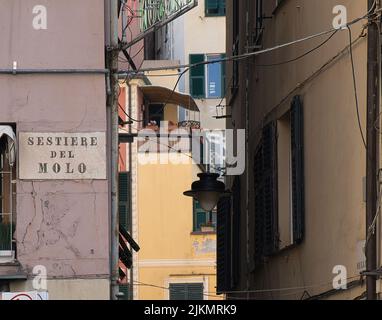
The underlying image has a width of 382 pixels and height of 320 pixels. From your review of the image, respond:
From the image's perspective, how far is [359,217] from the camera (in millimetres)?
10281

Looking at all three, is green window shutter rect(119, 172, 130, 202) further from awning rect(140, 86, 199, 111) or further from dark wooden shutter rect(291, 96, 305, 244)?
dark wooden shutter rect(291, 96, 305, 244)

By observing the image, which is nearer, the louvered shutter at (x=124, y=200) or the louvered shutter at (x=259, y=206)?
the louvered shutter at (x=259, y=206)

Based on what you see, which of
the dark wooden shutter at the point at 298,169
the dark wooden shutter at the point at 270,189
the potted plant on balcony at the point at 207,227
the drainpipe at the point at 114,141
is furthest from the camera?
the potted plant on balcony at the point at 207,227

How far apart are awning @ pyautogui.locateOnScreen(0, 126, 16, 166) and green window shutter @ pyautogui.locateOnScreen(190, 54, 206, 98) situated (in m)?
24.9

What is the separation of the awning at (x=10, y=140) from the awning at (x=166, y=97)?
21268mm

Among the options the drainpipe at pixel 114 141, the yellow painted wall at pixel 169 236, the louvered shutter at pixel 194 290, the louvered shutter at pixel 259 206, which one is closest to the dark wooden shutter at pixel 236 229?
the louvered shutter at pixel 259 206

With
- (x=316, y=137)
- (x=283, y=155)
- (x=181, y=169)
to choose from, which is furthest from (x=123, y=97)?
(x=316, y=137)

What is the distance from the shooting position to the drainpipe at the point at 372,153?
9.66m

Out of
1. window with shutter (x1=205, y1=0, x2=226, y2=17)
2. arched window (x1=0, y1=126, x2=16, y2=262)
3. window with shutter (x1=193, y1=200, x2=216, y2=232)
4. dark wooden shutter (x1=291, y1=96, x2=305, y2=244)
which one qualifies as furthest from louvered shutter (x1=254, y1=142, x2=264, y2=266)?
window with shutter (x1=205, y1=0, x2=226, y2=17)

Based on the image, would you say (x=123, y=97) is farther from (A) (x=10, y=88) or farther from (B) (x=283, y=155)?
(A) (x=10, y=88)

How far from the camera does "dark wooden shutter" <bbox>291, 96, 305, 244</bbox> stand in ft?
42.1

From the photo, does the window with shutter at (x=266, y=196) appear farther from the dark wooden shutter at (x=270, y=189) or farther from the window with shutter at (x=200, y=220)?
the window with shutter at (x=200, y=220)

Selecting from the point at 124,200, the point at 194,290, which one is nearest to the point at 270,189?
the point at 124,200

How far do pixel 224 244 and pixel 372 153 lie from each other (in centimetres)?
1175
